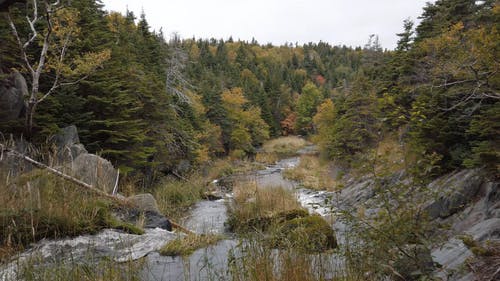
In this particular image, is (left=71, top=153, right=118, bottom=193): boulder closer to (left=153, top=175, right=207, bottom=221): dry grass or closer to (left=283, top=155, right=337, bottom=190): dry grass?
(left=153, top=175, right=207, bottom=221): dry grass

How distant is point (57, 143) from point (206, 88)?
2087 cm

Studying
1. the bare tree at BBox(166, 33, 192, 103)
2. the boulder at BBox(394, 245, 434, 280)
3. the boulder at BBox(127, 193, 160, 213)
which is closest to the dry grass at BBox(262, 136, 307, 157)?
the bare tree at BBox(166, 33, 192, 103)

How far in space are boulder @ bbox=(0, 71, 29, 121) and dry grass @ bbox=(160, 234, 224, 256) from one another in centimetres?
677

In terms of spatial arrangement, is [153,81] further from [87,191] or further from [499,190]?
[499,190]

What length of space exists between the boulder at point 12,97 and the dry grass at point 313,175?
10813 mm

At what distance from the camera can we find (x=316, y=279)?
2838mm

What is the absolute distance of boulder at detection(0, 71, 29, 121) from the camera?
344 inches

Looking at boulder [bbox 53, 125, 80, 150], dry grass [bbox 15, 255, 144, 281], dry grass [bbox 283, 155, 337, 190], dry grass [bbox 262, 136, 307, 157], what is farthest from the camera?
dry grass [bbox 262, 136, 307, 157]

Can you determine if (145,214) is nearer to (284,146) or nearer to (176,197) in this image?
(176,197)

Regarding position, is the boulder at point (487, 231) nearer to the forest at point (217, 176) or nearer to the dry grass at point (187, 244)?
the forest at point (217, 176)

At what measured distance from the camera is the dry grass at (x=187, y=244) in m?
5.18

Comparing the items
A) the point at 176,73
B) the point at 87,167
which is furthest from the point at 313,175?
the point at 87,167

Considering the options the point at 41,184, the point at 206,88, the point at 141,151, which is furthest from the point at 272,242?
the point at 206,88

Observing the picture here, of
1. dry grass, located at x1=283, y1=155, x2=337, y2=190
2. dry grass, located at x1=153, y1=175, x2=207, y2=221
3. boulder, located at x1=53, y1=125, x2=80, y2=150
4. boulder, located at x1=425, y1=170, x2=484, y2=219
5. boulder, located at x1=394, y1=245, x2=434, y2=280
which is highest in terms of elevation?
boulder, located at x1=53, y1=125, x2=80, y2=150
